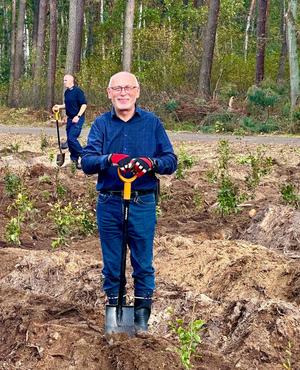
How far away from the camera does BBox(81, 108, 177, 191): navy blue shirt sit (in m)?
5.72

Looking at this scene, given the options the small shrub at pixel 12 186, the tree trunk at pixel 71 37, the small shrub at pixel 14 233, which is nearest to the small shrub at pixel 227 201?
the small shrub at pixel 14 233

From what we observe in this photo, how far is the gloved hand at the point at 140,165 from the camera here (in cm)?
541

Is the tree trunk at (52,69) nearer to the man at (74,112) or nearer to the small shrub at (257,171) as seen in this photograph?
the man at (74,112)

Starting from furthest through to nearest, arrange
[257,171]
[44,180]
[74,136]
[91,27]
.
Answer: [91,27]
[74,136]
[44,180]
[257,171]

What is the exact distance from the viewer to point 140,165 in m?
5.42

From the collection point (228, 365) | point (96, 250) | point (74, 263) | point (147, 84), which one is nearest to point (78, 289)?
point (74, 263)

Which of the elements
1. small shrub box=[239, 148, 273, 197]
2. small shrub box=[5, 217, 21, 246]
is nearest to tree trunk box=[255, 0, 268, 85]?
small shrub box=[239, 148, 273, 197]

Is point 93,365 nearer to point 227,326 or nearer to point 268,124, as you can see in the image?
point 227,326

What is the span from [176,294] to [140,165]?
1.53 meters

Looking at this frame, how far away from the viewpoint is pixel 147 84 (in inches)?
1292

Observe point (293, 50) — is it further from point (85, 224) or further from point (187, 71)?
point (85, 224)

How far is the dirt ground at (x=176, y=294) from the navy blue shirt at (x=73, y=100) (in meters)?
3.90

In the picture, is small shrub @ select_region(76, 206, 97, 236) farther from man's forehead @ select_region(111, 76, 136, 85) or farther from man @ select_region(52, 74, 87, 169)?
man @ select_region(52, 74, 87, 169)

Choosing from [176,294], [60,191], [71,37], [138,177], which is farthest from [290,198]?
[71,37]
